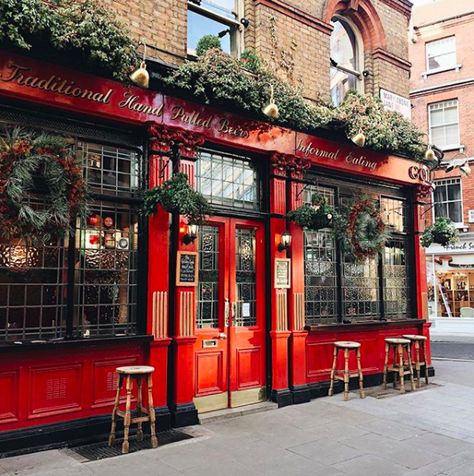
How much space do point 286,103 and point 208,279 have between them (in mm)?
2922

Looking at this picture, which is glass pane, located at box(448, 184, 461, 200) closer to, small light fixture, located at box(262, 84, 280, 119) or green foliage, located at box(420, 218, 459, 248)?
green foliage, located at box(420, 218, 459, 248)

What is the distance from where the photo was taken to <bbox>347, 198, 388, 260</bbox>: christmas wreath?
8562 mm

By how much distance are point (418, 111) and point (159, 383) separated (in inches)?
741

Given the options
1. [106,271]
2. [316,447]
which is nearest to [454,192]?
[316,447]

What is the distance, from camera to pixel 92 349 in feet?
18.6

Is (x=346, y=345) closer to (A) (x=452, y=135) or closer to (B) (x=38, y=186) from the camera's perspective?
(B) (x=38, y=186)

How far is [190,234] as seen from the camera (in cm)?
635

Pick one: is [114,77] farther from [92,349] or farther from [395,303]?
[395,303]

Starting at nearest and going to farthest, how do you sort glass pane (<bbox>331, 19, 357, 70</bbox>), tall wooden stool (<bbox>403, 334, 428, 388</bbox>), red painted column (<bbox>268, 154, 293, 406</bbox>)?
red painted column (<bbox>268, 154, 293, 406</bbox>) → tall wooden stool (<bbox>403, 334, 428, 388</bbox>) → glass pane (<bbox>331, 19, 357, 70</bbox>)

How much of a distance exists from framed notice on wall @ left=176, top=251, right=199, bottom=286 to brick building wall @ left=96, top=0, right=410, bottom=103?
109 inches

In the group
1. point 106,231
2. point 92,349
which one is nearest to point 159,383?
point 92,349

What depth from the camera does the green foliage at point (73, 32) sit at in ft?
15.9

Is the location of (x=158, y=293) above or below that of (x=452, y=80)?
below

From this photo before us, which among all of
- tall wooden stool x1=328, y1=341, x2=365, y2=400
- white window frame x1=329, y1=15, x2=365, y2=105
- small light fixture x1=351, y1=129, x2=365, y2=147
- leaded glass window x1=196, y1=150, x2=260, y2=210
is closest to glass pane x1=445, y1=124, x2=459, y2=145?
white window frame x1=329, y1=15, x2=365, y2=105
